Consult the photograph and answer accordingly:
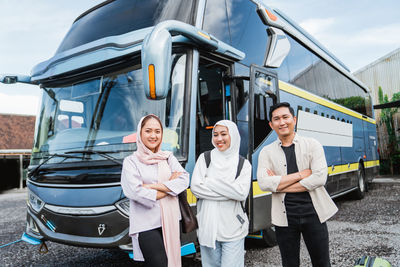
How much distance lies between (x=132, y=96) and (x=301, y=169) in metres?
2.00

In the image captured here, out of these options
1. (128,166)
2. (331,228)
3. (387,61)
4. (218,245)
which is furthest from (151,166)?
(387,61)

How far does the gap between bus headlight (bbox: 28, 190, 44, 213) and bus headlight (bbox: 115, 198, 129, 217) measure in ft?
3.76

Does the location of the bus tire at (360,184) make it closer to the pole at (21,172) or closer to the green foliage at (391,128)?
the green foliage at (391,128)

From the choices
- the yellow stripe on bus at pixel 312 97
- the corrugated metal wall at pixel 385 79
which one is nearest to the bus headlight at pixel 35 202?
the yellow stripe on bus at pixel 312 97

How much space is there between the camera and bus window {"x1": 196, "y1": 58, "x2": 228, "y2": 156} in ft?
13.9

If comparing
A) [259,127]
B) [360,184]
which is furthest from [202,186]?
[360,184]

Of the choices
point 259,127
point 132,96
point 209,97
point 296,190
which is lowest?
point 296,190

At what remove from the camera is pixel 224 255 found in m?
2.63

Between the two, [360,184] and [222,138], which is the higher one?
[222,138]

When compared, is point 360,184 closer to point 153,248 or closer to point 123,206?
point 123,206

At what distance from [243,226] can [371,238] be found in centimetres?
367

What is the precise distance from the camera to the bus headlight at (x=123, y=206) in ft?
10.1

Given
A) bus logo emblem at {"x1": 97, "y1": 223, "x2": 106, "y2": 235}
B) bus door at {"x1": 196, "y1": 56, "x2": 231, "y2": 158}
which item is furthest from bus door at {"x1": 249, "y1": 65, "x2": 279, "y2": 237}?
bus logo emblem at {"x1": 97, "y1": 223, "x2": 106, "y2": 235}

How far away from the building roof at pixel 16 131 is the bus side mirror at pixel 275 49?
23.5 metres
